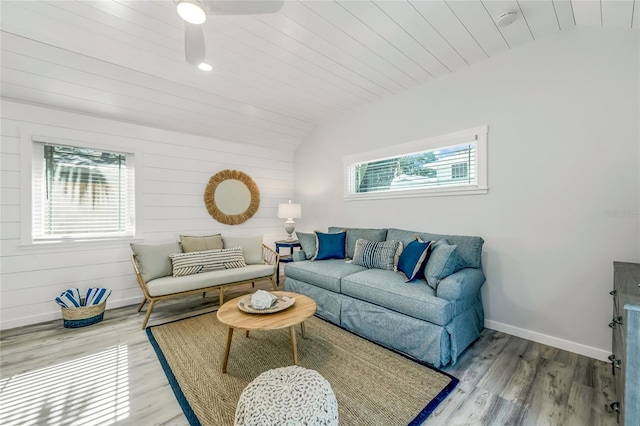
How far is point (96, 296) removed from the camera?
2.96 m

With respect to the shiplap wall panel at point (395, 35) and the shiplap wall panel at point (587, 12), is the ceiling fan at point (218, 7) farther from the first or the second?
the shiplap wall panel at point (587, 12)

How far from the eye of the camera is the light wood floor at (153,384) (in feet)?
5.21

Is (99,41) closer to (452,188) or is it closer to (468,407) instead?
(452,188)

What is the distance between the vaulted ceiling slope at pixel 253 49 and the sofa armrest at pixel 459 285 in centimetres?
206

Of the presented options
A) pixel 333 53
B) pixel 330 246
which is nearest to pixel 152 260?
pixel 330 246

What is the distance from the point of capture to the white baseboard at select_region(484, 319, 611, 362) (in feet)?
7.10

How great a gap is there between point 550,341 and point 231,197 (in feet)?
13.9

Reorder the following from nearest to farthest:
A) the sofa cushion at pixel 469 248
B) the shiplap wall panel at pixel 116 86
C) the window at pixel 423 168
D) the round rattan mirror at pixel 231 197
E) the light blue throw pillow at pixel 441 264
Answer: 1. the light blue throw pillow at pixel 441 264
2. the shiplap wall panel at pixel 116 86
3. the sofa cushion at pixel 469 248
4. the window at pixel 423 168
5. the round rattan mirror at pixel 231 197

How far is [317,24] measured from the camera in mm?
2166

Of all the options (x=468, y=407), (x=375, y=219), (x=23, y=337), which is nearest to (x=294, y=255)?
(x=375, y=219)

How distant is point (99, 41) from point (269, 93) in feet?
5.38

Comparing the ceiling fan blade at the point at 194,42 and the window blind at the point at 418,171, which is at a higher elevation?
the ceiling fan blade at the point at 194,42

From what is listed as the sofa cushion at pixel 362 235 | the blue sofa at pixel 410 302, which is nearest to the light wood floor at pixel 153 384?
the blue sofa at pixel 410 302

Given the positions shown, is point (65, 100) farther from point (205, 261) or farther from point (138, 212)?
point (205, 261)
